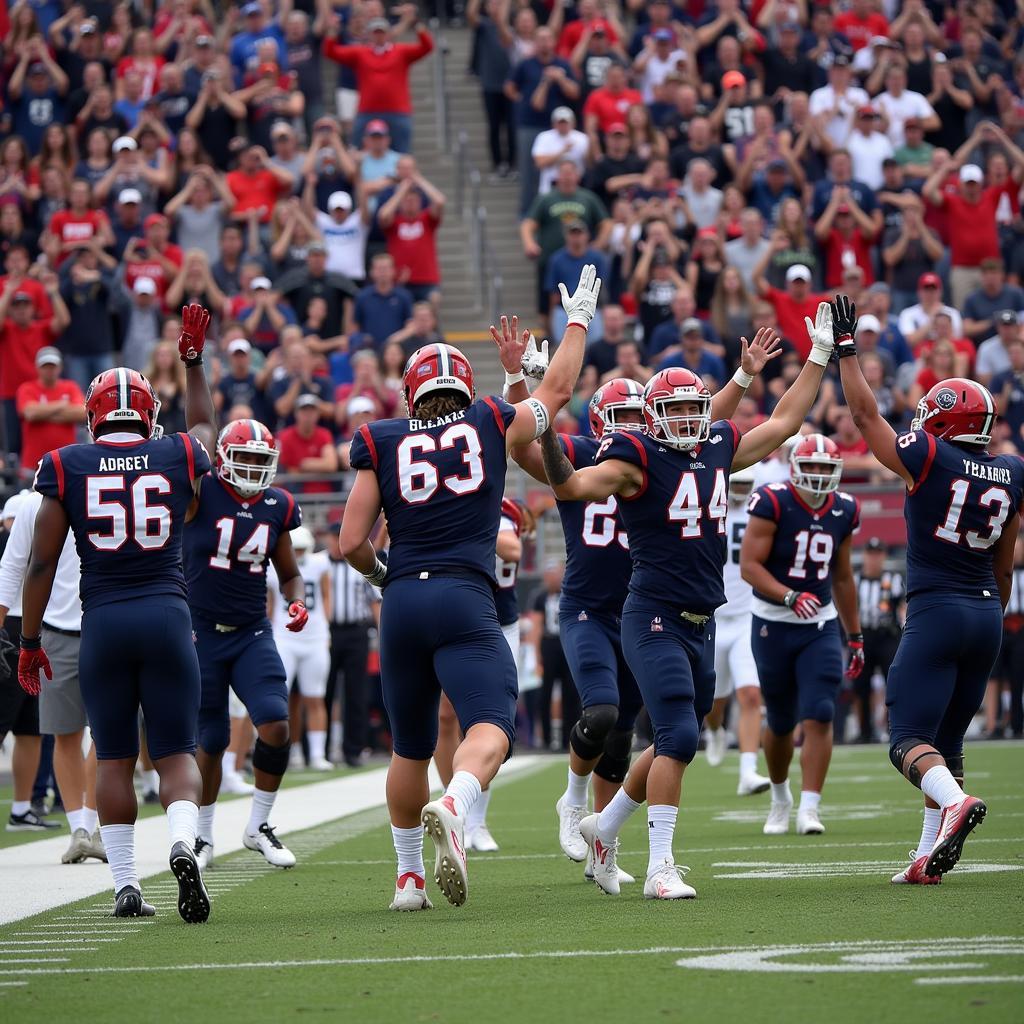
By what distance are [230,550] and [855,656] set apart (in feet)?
11.4

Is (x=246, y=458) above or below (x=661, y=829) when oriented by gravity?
above

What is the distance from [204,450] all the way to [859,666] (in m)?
4.26

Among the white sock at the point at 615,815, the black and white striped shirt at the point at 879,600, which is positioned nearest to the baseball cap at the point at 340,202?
the black and white striped shirt at the point at 879,600

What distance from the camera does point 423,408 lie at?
6.78 metres

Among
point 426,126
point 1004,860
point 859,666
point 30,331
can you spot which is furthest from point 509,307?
point 1004,860

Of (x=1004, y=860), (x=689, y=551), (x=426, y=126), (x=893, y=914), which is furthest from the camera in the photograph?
(x=426, y=126)

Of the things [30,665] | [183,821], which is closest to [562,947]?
[183,821]

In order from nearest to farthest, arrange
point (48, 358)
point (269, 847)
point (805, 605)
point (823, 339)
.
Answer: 1. point (823, 339)
2. point (269, 847)
3. point (805, 605)
4. point (48, 358)

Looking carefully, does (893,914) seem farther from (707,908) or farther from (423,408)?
(423,408)

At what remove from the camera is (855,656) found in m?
9.94

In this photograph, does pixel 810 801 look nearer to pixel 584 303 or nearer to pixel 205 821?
pixel 205 821

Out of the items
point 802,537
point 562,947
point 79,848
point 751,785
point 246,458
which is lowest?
point 751,785

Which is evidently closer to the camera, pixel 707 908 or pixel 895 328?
pixel 707 908

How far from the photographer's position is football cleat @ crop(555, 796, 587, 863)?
27.8ft
